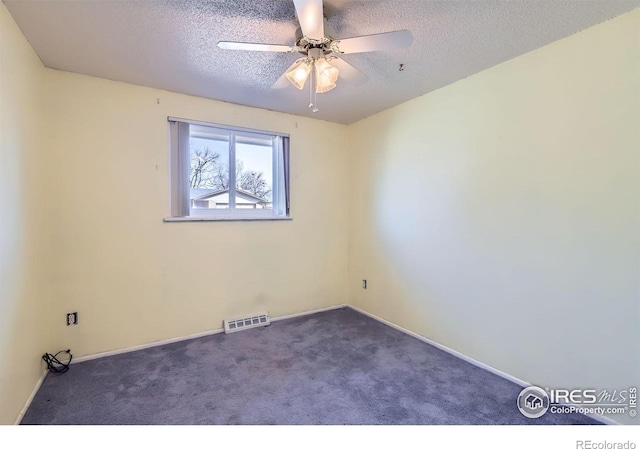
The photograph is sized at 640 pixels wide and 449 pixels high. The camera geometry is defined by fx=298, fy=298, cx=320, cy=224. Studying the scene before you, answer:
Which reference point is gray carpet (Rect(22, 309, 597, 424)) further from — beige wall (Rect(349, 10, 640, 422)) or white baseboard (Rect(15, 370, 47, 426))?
beige wall (Rect(349, 10, 640, 422))

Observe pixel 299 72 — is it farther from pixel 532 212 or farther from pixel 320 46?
pixel 532 212

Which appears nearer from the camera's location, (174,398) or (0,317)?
(0,317)

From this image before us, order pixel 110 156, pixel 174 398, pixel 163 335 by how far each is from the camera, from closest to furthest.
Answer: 1. pixel 174 398
2. pixel 110 156
3. pixel 163 335

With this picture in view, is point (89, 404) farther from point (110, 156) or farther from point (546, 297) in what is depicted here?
point (546, 297)

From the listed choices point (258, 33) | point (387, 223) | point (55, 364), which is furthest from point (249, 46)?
point (55, 364)

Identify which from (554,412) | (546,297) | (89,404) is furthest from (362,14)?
(89,404)

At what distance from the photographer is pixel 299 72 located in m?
1.84

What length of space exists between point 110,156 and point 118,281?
107cm

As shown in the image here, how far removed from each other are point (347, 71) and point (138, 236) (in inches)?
87.5

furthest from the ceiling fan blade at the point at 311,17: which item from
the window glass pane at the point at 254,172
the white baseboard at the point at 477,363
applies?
the white baseboard at the point at 477,363

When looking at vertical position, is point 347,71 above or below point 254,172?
above
